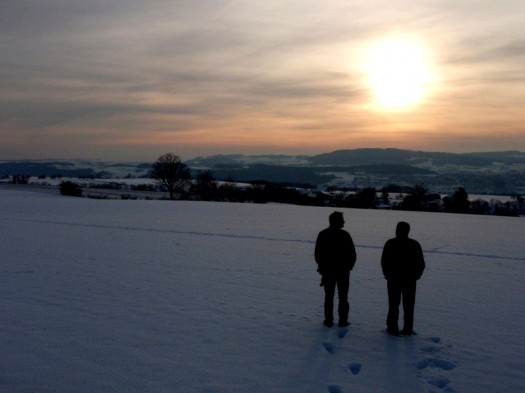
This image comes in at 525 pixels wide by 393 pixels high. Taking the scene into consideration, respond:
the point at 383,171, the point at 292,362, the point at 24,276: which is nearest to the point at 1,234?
the point at 24,276

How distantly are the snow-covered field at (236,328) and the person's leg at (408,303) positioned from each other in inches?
10.9

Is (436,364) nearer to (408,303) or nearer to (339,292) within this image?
(408,303)

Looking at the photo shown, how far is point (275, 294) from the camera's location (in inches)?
471

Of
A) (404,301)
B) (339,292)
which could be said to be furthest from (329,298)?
(404,301)

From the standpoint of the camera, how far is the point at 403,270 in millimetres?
8578


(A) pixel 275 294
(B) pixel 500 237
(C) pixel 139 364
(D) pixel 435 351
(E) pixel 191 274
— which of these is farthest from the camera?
(B) pixel 500 237

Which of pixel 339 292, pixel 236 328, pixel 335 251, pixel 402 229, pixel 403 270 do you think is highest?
pixel 402 229

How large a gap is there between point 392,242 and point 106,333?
493 centimetres

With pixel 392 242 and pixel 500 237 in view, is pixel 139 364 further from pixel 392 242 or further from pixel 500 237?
pixel 500 237

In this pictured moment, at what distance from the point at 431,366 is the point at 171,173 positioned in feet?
322

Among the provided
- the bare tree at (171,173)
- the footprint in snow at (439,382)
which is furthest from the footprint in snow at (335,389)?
the bare tree at (171,173)

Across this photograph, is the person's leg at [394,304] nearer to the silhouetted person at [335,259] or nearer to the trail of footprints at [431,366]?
the trail of footprints at [431,366]

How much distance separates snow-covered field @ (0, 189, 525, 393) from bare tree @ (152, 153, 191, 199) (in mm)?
84424

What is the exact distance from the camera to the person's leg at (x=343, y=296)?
8961mm
